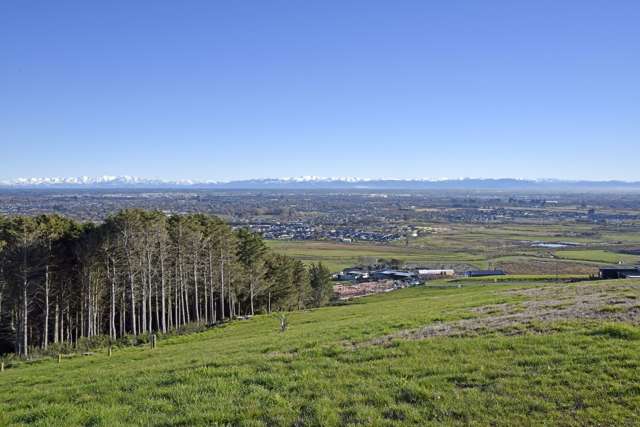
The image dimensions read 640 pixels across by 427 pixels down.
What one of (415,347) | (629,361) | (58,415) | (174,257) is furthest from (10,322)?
(629,361)

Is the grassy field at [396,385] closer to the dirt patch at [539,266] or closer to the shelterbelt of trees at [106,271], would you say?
the shelterbelt of trees at [106,271]

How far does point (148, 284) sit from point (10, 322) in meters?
9.97

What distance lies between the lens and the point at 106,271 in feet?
127

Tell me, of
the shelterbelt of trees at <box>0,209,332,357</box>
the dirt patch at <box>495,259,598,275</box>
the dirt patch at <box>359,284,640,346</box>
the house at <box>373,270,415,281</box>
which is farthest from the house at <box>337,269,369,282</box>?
the dirt patch at <box>359,284,640,346</box>

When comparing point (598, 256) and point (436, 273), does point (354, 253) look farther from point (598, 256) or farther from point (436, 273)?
point (598, 256)

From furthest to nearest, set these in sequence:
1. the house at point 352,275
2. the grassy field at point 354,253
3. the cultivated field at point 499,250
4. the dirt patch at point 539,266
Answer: the grassy field at point 354,253 → the cultivated field at point 499,250 → the house at point 352,275 → the dirt patch at point 539,266

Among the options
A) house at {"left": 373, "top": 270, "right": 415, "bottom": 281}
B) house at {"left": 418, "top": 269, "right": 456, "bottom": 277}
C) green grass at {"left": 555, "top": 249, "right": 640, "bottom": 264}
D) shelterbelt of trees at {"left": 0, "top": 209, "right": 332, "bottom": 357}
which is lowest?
house at {"left": 373, "top": 270, "right": 415, "bottom": 281}

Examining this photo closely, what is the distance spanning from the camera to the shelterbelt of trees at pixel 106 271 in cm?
3272

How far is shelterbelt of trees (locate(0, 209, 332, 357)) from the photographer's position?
3272cm

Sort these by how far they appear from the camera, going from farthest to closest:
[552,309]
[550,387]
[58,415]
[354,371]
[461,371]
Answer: [552,309]
[354,371]
[461,371]
[58,415]
[550,387]

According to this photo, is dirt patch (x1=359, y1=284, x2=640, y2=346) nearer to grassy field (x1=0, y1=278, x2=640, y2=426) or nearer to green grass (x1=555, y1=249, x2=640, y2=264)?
grassy field (x1=0, y1=278, x2=640, y2=426)

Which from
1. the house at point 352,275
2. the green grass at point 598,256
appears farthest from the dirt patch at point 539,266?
the house at point 352,275

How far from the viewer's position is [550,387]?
362 inches

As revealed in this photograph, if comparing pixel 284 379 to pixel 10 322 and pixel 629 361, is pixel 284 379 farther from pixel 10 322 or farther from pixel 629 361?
pixel 10 322
